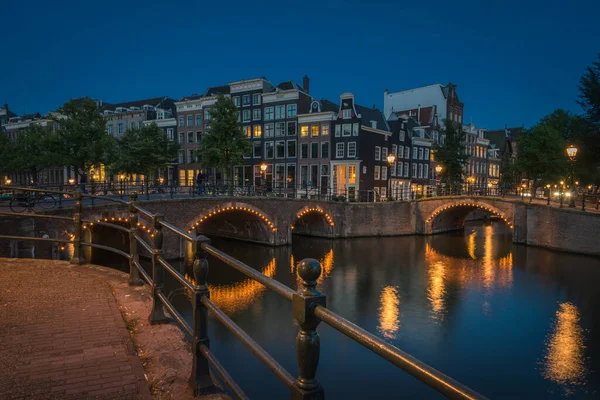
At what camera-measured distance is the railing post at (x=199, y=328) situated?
116 inches

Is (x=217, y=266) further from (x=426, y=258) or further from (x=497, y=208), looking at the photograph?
(x=497, y=208)

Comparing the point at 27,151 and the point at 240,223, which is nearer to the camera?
the point at 240,223

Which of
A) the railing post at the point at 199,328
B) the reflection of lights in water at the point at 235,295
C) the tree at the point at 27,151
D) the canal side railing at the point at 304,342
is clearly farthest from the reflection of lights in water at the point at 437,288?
the tree at the point at 27,151

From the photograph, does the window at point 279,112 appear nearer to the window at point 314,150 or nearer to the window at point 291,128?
the window at point 291,128

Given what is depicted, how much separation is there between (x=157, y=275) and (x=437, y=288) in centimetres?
1736

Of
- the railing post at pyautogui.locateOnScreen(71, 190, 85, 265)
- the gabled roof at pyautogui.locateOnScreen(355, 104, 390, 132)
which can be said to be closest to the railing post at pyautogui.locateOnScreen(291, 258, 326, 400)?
the railing post at pyautogui.locateOnScreen(71, 190, 85, 265)

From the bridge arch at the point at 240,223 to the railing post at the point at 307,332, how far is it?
22.6m

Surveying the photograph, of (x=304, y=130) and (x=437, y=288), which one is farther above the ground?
(x=304, y=130)

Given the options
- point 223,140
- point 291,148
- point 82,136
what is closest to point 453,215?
point 291,148

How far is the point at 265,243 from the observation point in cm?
2936

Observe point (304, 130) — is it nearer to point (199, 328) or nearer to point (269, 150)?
point (269, 150)

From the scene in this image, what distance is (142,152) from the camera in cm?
3712

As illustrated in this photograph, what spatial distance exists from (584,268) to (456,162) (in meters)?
22.2

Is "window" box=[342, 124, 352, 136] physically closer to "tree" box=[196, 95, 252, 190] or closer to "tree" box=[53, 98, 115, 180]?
"tree" box=[196, 95, 252, 190]
